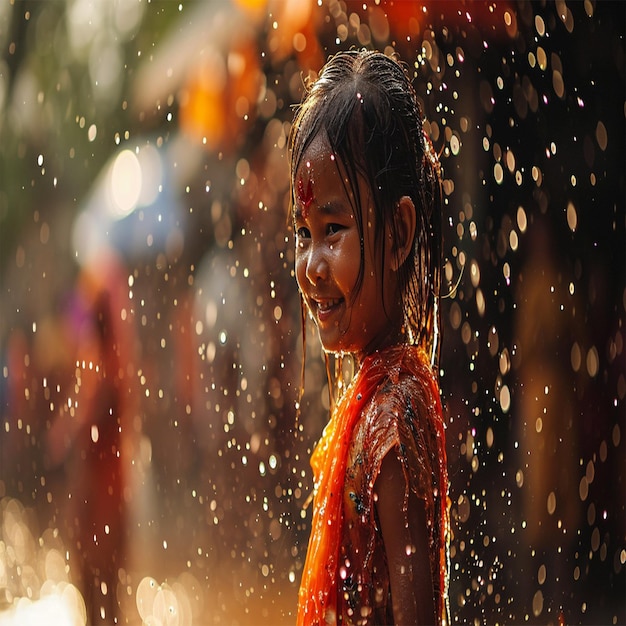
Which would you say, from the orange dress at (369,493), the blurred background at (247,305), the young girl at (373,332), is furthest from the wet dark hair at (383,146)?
the blurred background at (247,305)

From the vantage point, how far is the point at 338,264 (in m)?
0.95

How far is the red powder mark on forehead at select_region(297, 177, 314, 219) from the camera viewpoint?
0.96m

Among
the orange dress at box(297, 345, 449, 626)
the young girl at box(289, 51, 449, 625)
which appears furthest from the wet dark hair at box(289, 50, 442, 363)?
the orange dress at box(297, 345, 449, 626)

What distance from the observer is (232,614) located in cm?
193

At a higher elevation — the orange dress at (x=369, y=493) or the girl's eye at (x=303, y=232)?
the girl's eye at (x=303, y=232)

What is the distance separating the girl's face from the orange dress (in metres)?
0.05

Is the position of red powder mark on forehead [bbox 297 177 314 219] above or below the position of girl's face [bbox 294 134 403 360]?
above

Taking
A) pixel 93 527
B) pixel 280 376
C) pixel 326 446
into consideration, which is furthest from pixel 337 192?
pixel 93 527

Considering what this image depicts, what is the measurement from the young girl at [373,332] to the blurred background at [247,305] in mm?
572

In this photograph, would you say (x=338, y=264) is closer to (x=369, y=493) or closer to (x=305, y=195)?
(x=305, y=195)

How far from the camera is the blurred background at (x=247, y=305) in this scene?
157cm

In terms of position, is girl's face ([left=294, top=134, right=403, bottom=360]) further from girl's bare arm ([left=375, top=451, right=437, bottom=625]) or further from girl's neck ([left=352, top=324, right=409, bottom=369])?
girl's bare arm ([left=375, top=451, right=437, bottom=625])

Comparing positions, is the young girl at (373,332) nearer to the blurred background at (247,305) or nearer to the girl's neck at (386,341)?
the girl's neck at (386,341)

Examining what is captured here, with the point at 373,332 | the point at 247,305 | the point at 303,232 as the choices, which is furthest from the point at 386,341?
the point at 247,305
